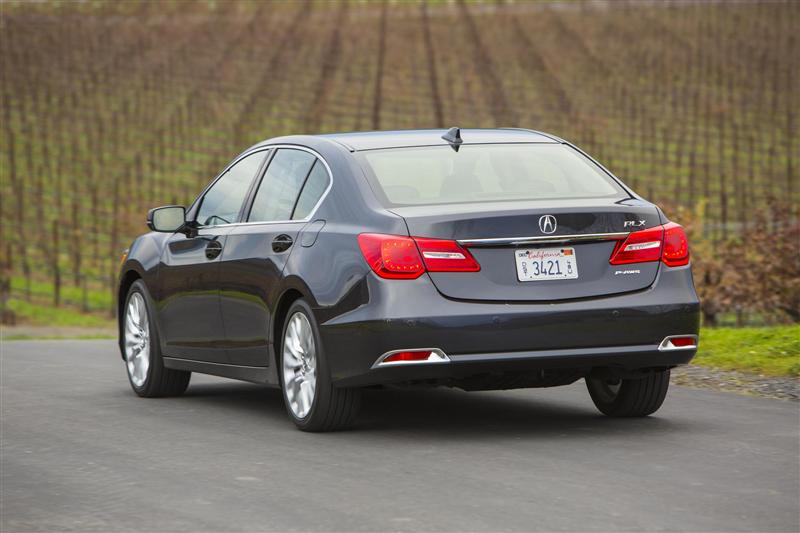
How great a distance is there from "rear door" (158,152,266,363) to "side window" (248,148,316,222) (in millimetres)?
249

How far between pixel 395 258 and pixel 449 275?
29cm

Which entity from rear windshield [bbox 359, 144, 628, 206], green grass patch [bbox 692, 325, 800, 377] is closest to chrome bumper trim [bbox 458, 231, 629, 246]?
rear windshield [bbox 359, 144, 628, 206]

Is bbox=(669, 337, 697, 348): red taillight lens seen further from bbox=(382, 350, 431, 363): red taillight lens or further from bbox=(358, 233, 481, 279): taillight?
bbox=(382, 350, 431, 363): red taillight lens

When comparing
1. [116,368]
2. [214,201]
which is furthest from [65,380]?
[214,201]

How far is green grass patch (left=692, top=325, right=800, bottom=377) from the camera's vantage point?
11734mm

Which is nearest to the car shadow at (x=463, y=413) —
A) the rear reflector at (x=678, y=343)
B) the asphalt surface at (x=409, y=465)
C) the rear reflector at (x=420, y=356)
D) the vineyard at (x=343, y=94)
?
the asphalt surface at (x=409, y=465)

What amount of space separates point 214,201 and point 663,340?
11.6 feet

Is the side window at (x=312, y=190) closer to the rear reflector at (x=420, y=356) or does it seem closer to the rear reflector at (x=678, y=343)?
the rear reflector at (x=420, y=356)

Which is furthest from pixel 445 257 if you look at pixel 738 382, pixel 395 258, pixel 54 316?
pixel 54 316

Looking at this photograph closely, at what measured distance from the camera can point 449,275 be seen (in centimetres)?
825

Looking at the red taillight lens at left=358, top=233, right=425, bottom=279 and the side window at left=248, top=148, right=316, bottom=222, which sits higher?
the side window at left=248, top=148, right=316, bottom=222

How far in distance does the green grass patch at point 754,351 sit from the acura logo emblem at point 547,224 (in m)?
3.63

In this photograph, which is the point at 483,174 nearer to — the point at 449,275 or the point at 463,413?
the point at 449,275

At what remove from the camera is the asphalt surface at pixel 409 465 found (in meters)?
6.43
